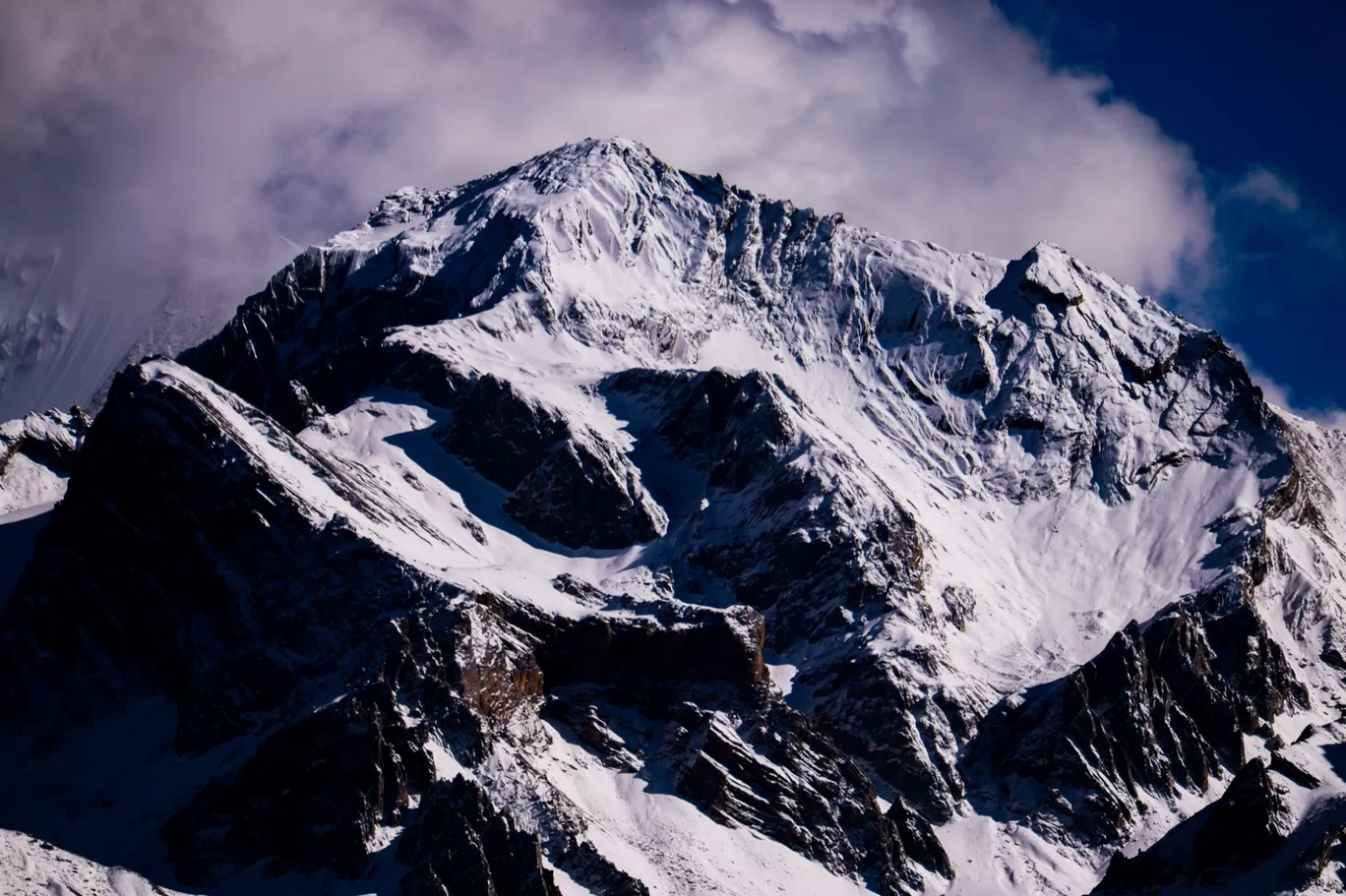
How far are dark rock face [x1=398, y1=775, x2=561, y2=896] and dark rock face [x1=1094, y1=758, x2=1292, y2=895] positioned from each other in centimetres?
5434

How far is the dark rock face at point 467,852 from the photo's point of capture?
174 meters

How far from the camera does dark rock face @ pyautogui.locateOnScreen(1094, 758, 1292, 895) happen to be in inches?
7269

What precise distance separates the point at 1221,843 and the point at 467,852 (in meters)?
68.1

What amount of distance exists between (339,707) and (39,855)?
2952cm

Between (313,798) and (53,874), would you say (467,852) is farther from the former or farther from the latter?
(53,874)

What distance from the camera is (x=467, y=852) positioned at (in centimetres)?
17625

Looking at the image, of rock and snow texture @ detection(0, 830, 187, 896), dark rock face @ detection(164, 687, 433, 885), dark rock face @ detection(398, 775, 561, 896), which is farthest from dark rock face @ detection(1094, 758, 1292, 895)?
rock and snow texture @ detection(0, 830, 187, 896)

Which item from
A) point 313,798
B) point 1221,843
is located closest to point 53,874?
point 313,798

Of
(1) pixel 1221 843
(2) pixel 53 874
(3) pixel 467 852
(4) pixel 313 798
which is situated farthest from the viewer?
(1) pixel 1221 843

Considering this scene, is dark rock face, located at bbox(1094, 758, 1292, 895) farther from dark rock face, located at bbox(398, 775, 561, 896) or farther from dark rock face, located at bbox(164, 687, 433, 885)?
dark rock face, located at bbox(164, 687, 433, 885)

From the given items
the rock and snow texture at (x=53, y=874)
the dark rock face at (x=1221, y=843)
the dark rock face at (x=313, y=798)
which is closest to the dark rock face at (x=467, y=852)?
the dark rock face at (x=313, y=798)

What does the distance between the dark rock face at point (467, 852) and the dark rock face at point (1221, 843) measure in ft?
178

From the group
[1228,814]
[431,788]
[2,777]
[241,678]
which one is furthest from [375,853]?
[1228,814]

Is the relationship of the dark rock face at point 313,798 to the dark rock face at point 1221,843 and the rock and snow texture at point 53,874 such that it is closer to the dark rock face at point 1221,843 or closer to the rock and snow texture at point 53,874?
the rock and snow texture at point 53,874
